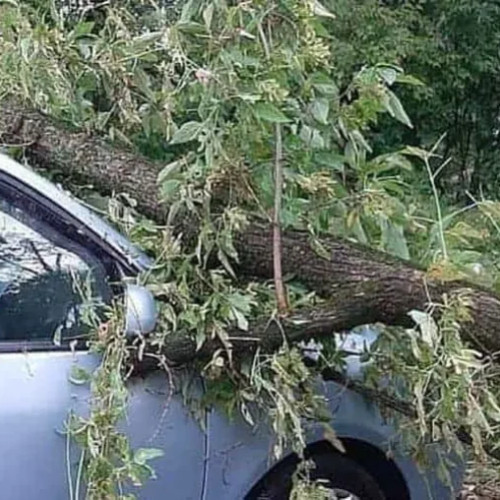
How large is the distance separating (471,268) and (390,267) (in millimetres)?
207

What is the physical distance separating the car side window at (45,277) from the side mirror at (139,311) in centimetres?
8

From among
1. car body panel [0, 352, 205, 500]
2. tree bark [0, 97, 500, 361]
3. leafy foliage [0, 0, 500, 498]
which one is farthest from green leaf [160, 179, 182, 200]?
car body panel [0, 352, 205, 500]

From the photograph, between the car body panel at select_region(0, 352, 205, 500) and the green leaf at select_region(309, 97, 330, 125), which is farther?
the green leaf at select_region(309, 97, 330, 125)

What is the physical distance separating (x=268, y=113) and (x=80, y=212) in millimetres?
556

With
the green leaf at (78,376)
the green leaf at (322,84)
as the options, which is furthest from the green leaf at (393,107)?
the green leaf at (78,376)

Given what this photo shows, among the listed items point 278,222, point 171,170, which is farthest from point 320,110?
point 171,170

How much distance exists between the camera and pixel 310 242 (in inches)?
119

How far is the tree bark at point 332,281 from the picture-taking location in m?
2.78

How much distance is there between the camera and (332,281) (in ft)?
9.79

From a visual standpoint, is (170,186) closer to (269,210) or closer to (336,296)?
(269,210)

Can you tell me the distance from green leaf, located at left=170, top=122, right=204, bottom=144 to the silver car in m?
0.31

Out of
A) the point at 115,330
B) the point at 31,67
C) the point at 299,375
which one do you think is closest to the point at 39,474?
the point at 115,330

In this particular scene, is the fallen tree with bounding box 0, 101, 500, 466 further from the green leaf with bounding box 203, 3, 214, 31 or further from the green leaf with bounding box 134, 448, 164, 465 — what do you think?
the green leaf with bounding box 203, 3, 214, 31

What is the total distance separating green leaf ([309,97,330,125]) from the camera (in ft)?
9.91
